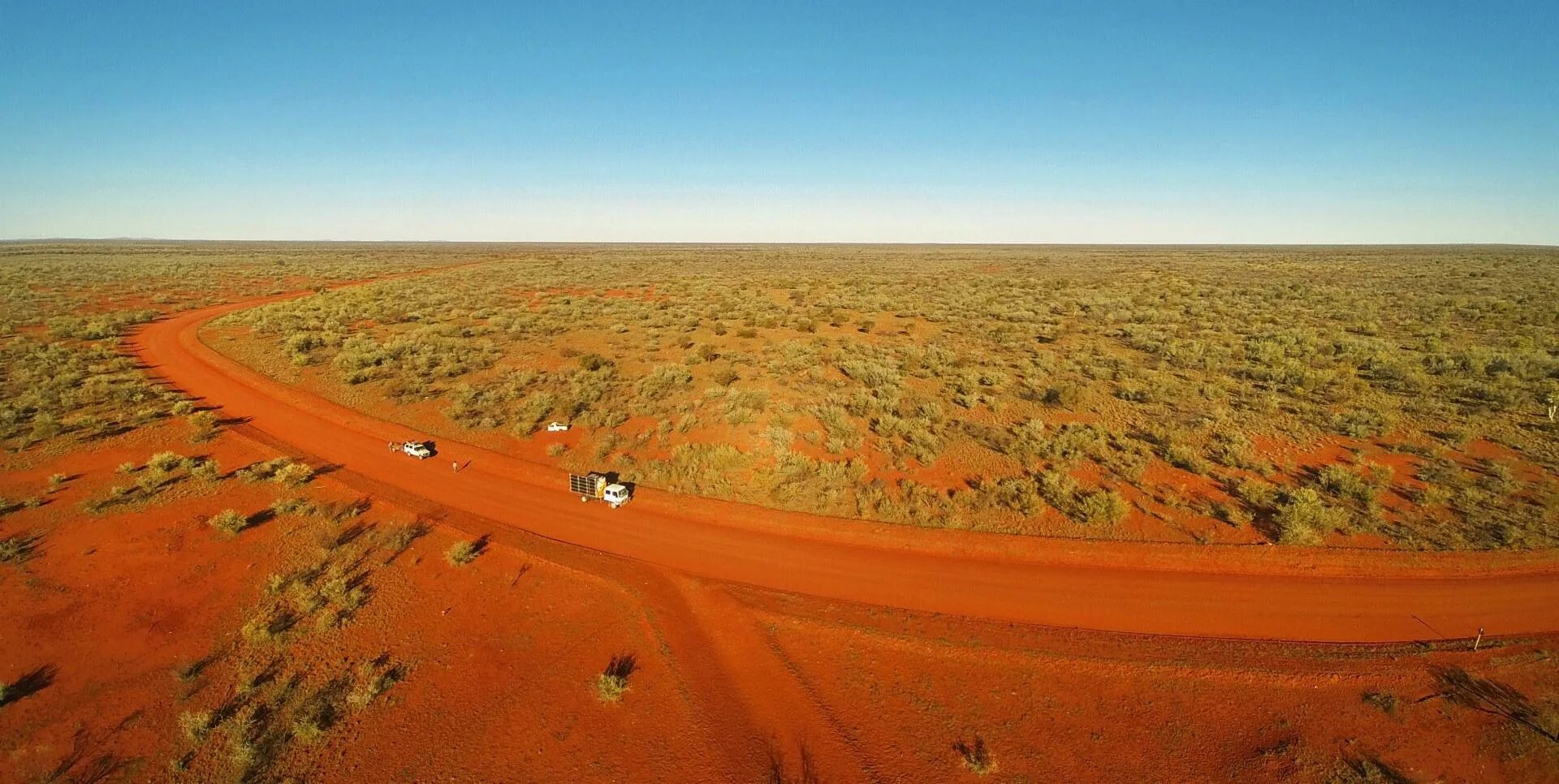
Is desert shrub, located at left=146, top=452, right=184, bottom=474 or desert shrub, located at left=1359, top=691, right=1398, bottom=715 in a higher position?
desert shrub, located at left=146, top=452, right=184, bottom=474

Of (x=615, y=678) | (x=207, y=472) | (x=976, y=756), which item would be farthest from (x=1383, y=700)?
(x=207, y=472)

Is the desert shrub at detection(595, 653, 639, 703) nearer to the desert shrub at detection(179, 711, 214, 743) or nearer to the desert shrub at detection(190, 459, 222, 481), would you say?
the desert shrub at detection(179, 711, 214, 743)

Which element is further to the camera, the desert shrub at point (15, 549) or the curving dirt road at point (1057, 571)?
the desert shrub at point (15, 549)

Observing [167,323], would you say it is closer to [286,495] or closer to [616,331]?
[616,331]

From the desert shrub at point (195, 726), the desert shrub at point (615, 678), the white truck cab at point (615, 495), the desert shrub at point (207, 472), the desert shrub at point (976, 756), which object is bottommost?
the desert shrub at point (976, 756)

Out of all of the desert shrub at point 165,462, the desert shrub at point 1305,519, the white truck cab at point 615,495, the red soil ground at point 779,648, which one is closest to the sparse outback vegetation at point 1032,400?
the desert shrub at point 1305,519

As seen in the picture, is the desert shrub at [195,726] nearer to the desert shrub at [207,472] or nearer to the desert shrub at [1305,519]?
the desert shrub at [207,472]

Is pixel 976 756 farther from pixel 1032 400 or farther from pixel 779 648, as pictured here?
pixel 1032 400

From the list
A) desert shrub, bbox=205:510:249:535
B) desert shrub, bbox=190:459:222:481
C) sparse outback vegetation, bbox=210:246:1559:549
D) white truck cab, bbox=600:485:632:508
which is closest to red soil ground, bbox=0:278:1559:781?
desert shrub, bbox=205:510:249:535

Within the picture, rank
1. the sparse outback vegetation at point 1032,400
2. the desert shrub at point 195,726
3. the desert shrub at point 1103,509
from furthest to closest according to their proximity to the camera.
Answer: the sparse outback vegetation at point 1032,400
the desert shrub at point 1103,509
the desert shrub at point 195,726
